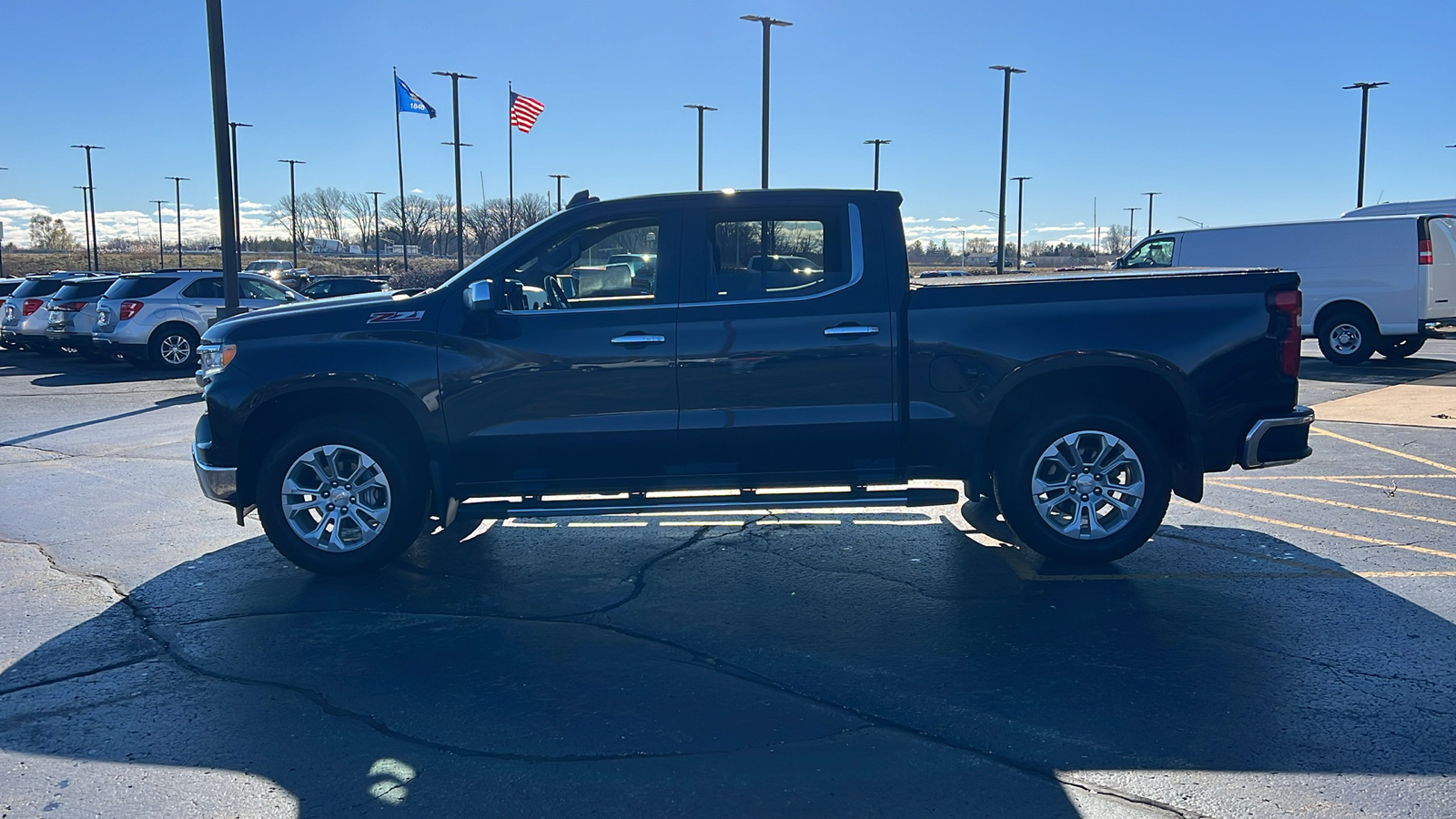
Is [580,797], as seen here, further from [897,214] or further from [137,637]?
[897,214]

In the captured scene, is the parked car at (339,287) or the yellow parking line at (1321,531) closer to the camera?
the yellow parking line at (1321,531)

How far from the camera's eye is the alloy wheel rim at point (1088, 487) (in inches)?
234

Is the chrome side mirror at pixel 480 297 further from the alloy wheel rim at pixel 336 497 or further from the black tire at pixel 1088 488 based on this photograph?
the black tire at pixel 1088 488

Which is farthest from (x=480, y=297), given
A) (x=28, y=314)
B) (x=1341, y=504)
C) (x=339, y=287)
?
(x=28, y=314)

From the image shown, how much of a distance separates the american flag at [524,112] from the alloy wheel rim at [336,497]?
27.4 m

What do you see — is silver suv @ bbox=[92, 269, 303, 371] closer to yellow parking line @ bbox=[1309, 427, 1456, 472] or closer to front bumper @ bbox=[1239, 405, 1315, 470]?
yellow parking line @ bbox=[1309, 427, 1456, 472]

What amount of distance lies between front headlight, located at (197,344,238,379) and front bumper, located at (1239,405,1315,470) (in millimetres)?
5369

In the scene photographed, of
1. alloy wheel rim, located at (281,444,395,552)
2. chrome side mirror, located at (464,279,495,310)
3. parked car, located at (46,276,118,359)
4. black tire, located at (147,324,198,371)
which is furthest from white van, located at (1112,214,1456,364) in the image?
parked car, located at (46,276,118,359)

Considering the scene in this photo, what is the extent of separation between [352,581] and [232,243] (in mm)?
11500

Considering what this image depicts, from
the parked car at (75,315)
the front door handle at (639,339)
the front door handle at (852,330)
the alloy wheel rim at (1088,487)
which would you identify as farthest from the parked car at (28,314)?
the alloy wheel rim at (1088,487)

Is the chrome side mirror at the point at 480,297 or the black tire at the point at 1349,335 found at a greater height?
the chrome side mirror at the point at 480,297

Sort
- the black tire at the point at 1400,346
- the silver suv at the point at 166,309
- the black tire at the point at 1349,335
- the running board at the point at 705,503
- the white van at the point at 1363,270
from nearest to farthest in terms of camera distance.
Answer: the running board at the point at 705,503 < the white van at the point at 1363,270 < the black tire at the point at 1349,335 < the black tire at the point at 1400,346 < the silver suv at the point at 166,309

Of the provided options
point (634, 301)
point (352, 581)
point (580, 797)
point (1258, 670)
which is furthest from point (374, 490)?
point (1258, 670)

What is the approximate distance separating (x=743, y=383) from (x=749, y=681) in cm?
183
